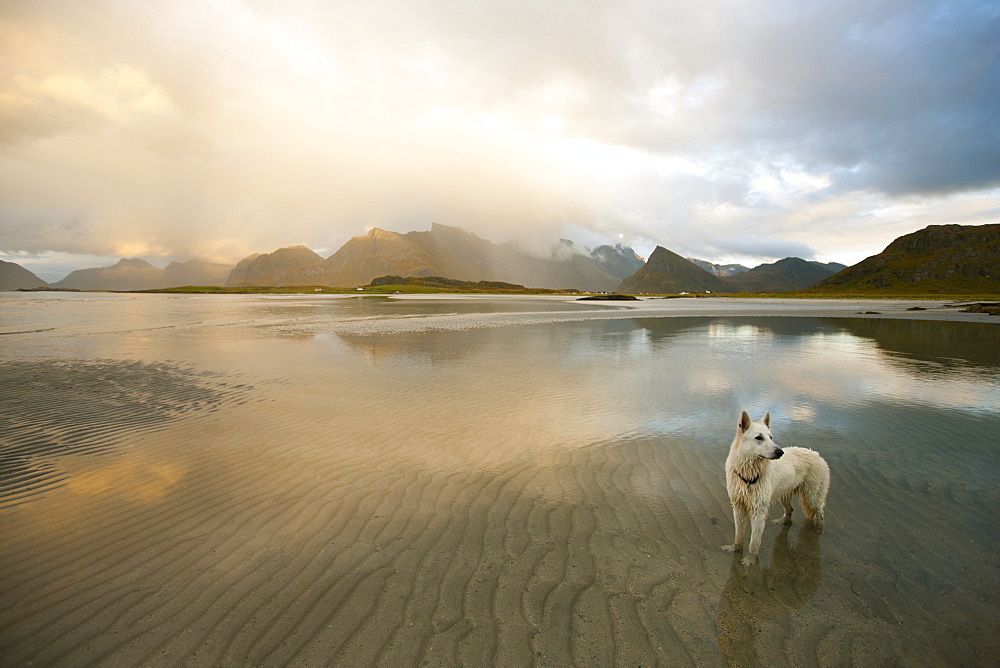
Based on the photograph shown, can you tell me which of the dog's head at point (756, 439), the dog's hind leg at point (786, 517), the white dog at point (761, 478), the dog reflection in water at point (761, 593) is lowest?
the dog reflection in water at point (761, 593)

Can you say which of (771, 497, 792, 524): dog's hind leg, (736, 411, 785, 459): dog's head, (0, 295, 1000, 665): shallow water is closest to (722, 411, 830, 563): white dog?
(736, 411, 785, 459): dog's head

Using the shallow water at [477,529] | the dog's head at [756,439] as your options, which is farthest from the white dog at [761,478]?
the shallow water at [477,529]

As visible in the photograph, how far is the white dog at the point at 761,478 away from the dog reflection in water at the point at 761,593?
35cm

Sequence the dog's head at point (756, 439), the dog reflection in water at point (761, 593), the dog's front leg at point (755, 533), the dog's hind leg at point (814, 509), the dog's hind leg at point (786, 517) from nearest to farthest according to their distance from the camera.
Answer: the dog reflection in water at point (761, 593) → the dog's head at point (756, 439) → the dog's front leg at point (755, 533) → the dog's hind leg at point (814, 509) → the dog's hind leg at point (786, 517)

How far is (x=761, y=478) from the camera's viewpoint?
5.98 metres

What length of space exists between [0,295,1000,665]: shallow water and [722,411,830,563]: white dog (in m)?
0.50

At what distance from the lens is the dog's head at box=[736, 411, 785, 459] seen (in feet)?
18.8

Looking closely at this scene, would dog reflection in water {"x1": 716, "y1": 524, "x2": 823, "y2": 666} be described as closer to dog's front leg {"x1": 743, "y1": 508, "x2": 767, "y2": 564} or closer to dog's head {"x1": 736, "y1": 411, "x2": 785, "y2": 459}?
dog's front leg {"x1": 743, "y1": 508, "x2": 767, "y2": 564}

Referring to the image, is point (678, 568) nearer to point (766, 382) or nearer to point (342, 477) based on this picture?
point (342, 477)

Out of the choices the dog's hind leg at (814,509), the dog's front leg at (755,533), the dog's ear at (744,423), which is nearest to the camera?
the dog's front leg at (755,533)

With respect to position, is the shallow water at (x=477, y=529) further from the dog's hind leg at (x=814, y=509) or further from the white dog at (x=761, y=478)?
the white dog at (x=761, y=478)

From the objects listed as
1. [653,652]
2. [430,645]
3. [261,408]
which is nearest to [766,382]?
[653,652]

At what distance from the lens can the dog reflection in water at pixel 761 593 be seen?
4.58m

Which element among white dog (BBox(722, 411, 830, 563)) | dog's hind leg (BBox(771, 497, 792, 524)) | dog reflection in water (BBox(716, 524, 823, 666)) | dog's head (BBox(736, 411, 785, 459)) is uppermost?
dog's head (BBox(736, 411, 785, 459))
